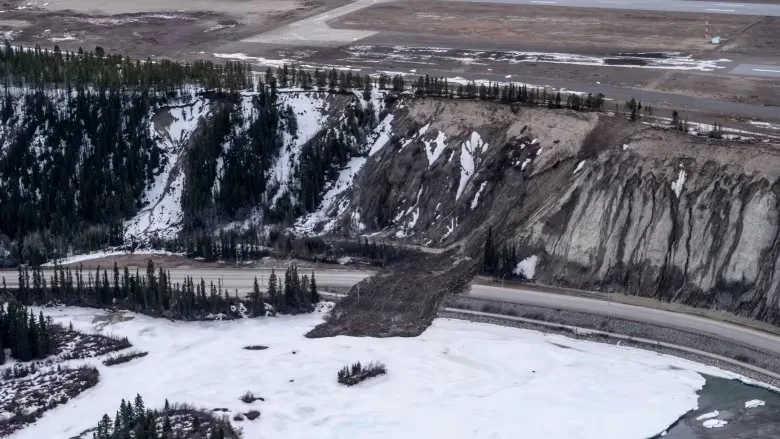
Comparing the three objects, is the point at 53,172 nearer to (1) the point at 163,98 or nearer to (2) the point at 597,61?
(1) the point at 163,98

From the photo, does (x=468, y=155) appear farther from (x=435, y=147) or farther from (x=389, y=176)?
(x=389, y=176)

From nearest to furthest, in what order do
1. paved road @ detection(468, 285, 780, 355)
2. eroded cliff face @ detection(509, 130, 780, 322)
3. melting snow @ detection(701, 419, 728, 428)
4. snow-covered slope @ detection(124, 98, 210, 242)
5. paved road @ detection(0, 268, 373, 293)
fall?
melting snow @ detection(701, 419, 728, 428) → paved road @ detection(468, 285, 780, 355) → eroded cliff face @ detection(509, 130, 780, 322) → paved road @ detection(0, 268, 373, 293) → snow-covered slope @ detection(124, 98, 210, 242)

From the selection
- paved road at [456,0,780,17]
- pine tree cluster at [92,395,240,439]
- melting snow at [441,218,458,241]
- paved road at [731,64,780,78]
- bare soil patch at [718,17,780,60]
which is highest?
paved road at [456,0,780,17]

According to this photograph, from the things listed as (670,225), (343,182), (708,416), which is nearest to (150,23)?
(343,182)

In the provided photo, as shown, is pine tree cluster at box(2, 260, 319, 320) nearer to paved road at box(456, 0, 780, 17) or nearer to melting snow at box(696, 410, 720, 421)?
melting snow at box(696, 410, 720, 421)

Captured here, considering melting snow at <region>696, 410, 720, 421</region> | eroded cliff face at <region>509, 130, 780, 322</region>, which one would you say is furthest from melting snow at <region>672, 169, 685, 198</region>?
melting snow at <region>696, 410, 720, 421</region>

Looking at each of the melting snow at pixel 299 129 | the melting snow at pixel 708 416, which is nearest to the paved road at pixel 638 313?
the melting snow at pixel 708 416

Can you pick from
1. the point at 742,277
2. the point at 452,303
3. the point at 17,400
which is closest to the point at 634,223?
the point at 742,277
